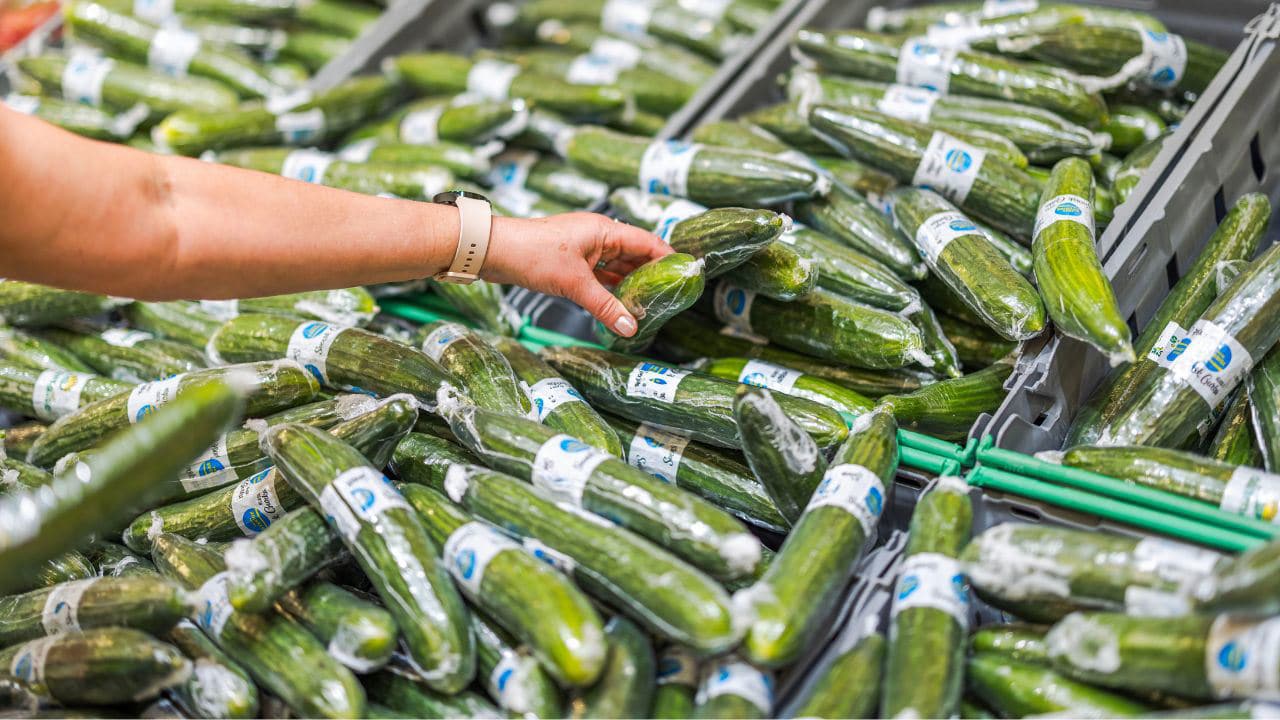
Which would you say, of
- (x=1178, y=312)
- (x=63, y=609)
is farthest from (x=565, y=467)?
(x=1178, y=312)

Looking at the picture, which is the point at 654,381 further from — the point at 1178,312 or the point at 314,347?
the point at 1178,312

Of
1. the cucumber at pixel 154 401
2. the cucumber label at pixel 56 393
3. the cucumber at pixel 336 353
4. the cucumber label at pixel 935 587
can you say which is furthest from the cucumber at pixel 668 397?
the cucumber label at pixel 56 393

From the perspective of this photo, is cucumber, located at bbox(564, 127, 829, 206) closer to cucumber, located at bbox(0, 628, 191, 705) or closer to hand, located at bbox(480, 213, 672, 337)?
hand, located at bbox(480, 213, 672, 337)

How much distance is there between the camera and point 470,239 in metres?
2.67

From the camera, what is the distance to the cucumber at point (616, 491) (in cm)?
216

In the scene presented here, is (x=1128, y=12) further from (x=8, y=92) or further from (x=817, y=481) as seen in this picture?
(x=8, y=92)

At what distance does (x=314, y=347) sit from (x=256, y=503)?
0.56 metres

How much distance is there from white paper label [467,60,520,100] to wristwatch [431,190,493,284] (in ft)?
5.60

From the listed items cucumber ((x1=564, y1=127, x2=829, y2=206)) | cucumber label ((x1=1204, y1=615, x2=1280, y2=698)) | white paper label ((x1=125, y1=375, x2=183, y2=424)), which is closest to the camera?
cucumber label ((x1=1204, y1=615, x2=1280, y2=698))

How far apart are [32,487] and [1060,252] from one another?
2.82 metres

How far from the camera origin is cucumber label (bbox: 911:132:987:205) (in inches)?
124

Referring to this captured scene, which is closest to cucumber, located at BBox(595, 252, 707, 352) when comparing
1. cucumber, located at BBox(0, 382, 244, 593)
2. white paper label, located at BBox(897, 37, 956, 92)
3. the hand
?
the hand

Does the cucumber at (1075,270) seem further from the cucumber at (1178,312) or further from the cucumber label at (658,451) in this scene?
→ the cucumber label at (658,451)

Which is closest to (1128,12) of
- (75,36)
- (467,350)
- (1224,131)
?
(1224,131)
